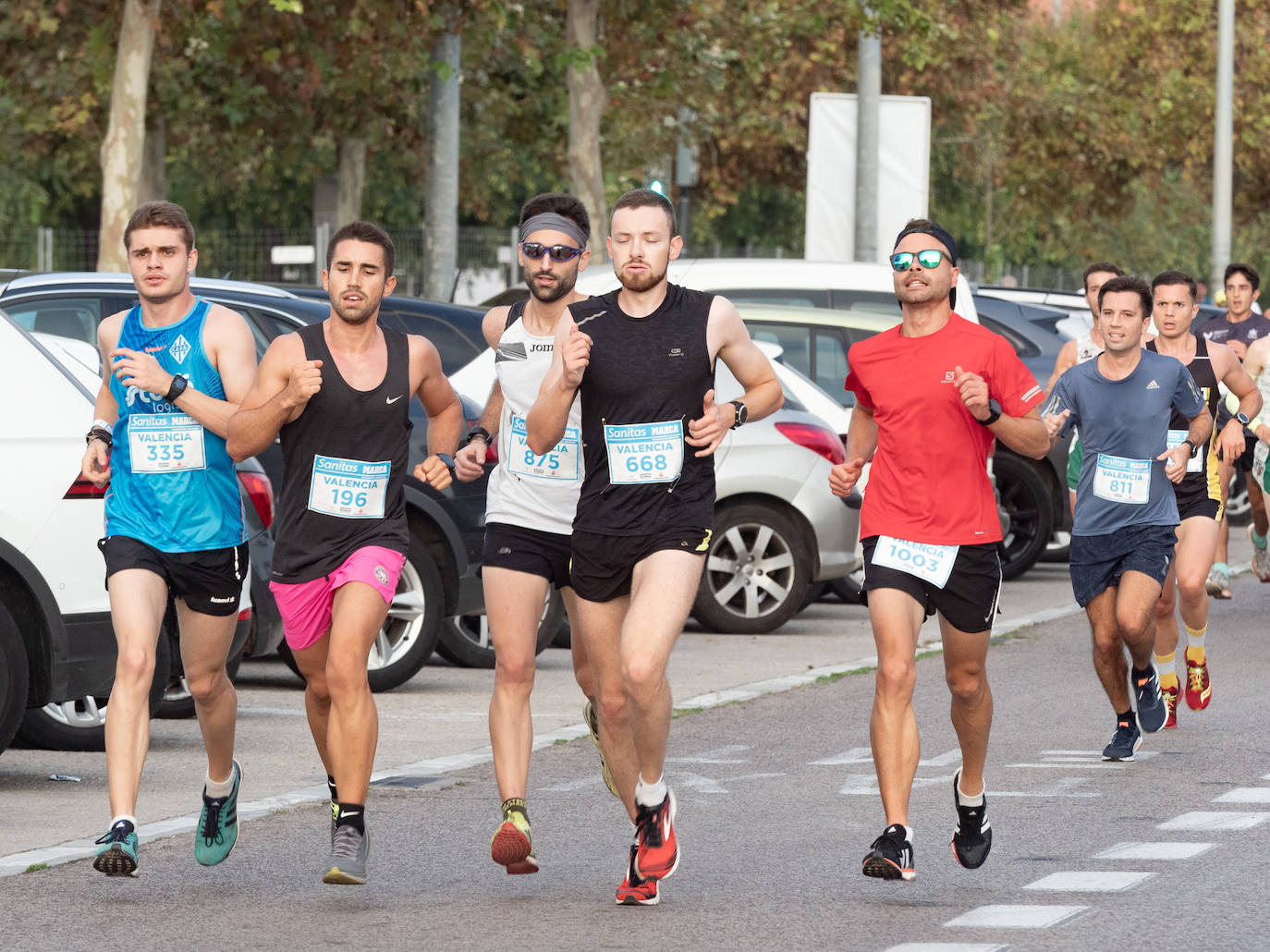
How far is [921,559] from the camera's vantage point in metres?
7.57

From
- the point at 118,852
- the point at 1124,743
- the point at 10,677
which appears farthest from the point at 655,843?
the point at 1124,743

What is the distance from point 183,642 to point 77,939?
3.96ft

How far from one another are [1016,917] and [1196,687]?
484 cm

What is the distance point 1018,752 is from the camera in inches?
405

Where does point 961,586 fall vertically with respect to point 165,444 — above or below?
below

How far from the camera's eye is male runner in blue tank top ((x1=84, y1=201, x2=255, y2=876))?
24.6 feet

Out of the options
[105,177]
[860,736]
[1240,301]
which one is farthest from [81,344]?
[105,177]

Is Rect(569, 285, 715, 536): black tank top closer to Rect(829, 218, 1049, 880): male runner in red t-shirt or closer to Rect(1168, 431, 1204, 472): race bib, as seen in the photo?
Rect(829, 218, 1049, 880): male runner in red t-shirt

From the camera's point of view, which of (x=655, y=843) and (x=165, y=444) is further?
(x=165, y=444)

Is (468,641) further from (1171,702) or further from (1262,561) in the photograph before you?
(1262,561)

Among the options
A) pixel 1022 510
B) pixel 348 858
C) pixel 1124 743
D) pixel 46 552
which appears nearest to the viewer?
pixel 348 858

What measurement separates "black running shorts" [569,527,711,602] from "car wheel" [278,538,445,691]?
4.45 meters

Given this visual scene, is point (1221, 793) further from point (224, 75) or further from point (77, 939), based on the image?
point (224, 75)

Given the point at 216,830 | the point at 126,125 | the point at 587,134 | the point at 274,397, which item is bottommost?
the point at 216,830
